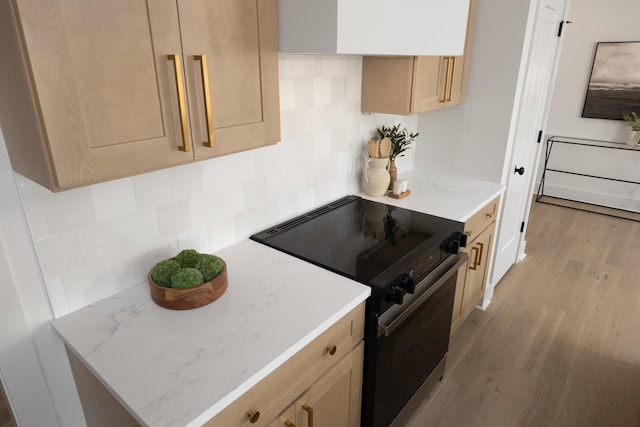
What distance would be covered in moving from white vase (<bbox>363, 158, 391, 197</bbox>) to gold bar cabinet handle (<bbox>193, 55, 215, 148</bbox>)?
1201 millimetres

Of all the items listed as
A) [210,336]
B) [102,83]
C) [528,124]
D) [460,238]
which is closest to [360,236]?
[460,238]

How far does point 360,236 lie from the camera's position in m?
1.77

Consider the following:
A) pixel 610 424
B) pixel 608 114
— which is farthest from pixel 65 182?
pixel 608 114

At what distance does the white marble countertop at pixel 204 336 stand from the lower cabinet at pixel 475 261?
107 cm

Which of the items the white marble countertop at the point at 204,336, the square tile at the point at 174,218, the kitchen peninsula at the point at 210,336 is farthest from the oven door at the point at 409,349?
the square tile at the point at 174,218

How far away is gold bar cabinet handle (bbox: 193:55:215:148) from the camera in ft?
3.45

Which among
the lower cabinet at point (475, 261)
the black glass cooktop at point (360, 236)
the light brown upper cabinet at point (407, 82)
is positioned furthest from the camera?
the lower cabinet at point (475, 261)

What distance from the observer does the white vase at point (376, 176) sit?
7.16 feet

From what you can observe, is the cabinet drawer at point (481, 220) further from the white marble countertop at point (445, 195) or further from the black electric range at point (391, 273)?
the black electric range at point (391, 273)

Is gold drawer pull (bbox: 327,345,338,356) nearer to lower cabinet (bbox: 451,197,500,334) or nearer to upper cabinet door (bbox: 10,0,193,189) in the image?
upper cabinet door (bbox: 10,0,193,189)

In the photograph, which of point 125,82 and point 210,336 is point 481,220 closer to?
point 210,336

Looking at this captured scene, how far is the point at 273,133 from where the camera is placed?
133 cm

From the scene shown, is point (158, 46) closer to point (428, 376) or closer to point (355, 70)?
point (355, 70)

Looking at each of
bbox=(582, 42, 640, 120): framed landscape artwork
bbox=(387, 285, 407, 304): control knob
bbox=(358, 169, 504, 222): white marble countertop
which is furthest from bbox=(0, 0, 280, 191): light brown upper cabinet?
bbox=(582, 42, 640, 120): framed landscape artwork
